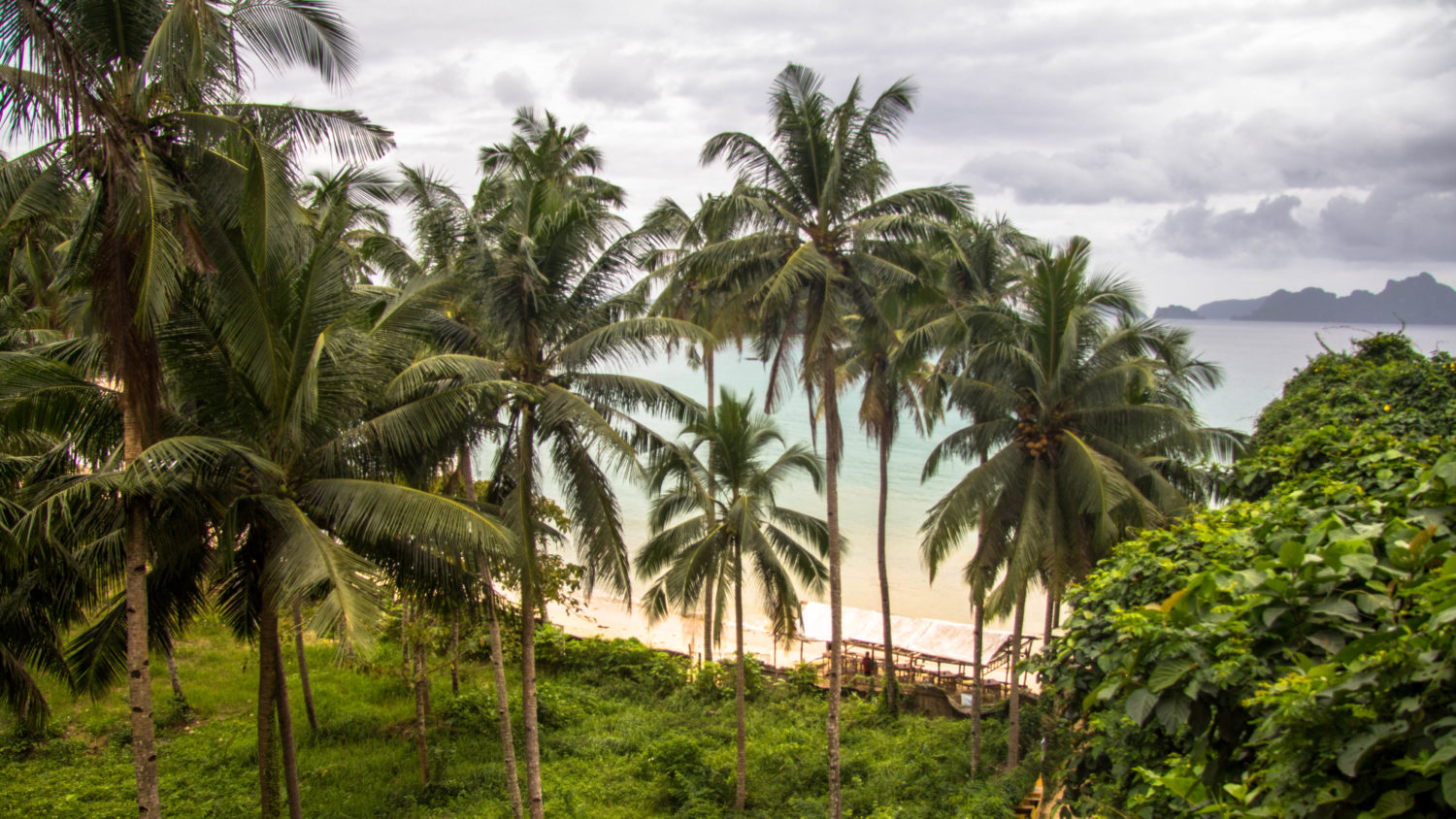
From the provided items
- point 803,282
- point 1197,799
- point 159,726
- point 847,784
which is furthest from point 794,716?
point 1197,799

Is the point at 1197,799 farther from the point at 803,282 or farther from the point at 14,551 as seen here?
the point at 803,282

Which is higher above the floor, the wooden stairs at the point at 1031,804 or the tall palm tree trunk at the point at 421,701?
the tall palm tree trunk at the point at 421,701

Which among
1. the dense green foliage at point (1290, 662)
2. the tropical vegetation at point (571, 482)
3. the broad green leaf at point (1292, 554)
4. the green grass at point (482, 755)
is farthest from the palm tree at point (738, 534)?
the broad green leaf at point (1292, 554)

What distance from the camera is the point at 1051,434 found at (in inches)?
570

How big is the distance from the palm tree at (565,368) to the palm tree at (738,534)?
2635 millimetres

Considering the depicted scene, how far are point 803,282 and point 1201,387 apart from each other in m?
13.6

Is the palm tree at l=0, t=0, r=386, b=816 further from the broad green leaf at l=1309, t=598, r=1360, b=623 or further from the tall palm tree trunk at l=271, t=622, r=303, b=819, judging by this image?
the broad green leaf at l=1309, t=598, r=1360, b=623

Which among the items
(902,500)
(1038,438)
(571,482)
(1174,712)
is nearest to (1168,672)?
(1174,712)

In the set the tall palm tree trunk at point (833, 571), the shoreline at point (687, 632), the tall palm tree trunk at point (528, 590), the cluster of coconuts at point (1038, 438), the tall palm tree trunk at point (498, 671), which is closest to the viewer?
the tall palm tree trunk at point (528, 590)

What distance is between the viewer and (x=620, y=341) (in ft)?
38.9

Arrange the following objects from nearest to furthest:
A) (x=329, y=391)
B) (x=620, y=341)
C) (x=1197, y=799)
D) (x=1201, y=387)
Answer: (x=1197, y=799) → (x=329, y=391) → (x=620, y=341) → (x=1201, y=387)

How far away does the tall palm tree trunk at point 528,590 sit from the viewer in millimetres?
10906

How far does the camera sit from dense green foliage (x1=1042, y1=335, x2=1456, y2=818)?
8.70 feet

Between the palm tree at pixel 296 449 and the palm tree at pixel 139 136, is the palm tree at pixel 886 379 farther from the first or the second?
the palm tree at pixel 139 136
